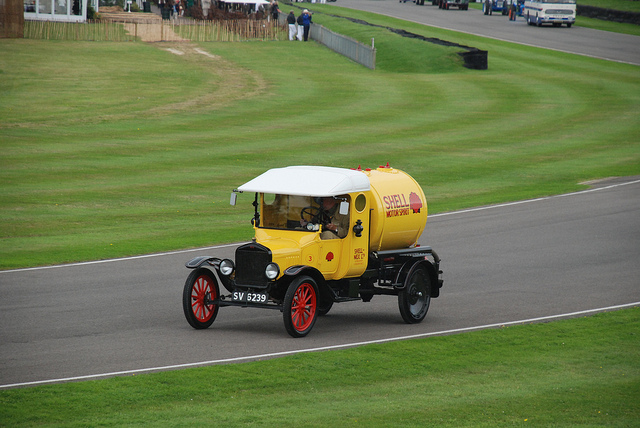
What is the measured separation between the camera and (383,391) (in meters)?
10.8

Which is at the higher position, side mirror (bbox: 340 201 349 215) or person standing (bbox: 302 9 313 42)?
person standing (bbox: 302 9 313 42)

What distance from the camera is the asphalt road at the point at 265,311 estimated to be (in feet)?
39.8

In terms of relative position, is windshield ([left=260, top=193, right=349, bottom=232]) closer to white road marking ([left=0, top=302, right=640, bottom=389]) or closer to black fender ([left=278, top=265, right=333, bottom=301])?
black fender ([left=278, top=265, right=333, bottom=301])

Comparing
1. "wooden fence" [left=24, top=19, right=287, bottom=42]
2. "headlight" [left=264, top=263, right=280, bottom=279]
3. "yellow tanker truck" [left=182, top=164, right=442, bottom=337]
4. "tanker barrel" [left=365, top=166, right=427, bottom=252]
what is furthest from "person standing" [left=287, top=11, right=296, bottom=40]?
"headlight" [left=264, top=263, right=280, bottom=279]

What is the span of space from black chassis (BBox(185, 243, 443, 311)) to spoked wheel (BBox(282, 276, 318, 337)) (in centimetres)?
17

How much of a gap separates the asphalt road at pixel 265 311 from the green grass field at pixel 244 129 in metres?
2.71

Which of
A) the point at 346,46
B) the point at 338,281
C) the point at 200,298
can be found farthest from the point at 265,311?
the point at 346,46

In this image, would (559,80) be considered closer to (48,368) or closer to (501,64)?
(501,64)

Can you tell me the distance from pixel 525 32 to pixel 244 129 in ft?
135

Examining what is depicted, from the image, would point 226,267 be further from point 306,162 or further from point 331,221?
point 306,162

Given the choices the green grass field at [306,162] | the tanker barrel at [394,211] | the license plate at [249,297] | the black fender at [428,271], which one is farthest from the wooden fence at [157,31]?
the license plate at [249,297]

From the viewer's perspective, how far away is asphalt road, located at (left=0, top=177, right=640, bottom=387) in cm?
1214

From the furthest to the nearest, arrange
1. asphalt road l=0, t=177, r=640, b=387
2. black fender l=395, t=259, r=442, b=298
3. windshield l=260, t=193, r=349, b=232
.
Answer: black fender l=395, t=259, r=442, b=298 < windshield l=260, t=193, r=349, b=232 < asphalt road l=0, t=177, r=640, b=387

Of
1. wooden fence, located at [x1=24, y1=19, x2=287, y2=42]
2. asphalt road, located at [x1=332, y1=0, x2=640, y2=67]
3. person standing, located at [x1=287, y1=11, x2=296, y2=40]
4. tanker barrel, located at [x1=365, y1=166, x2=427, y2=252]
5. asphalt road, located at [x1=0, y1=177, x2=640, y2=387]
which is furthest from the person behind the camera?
person standing, located at [x1=287, y1=11, x2=296, y2=40]
